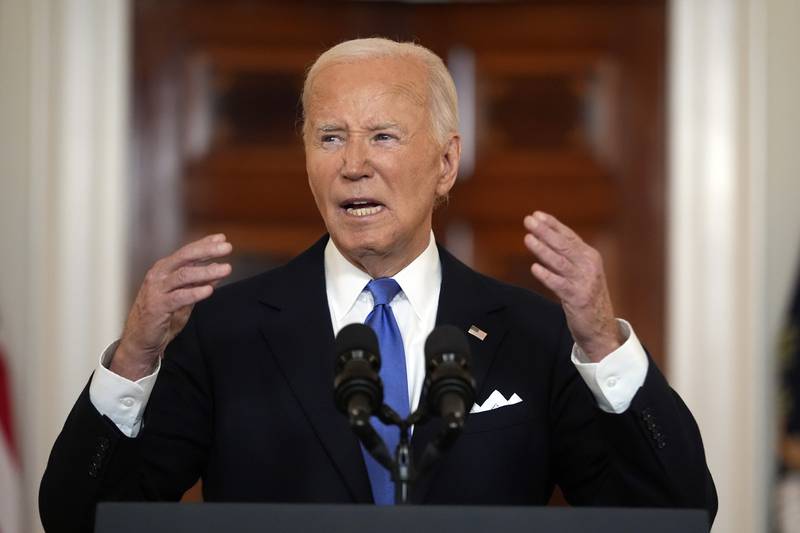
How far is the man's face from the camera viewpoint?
2012mm

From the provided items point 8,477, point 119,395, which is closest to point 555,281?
point 119,395

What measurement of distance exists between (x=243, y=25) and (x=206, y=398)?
7.24ft

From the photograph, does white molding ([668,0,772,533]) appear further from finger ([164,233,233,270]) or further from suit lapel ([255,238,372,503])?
finger ([164,233,233,270])

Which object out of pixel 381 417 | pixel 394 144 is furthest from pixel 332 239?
pixel 381 417

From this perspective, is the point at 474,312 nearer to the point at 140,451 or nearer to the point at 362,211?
the point at 362,211

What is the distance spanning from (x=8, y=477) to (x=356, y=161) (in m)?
1.88

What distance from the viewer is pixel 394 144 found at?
205 cm

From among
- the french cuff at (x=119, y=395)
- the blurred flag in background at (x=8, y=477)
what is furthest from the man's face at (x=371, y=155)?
the blurred flag in background at (x=8, y=477)

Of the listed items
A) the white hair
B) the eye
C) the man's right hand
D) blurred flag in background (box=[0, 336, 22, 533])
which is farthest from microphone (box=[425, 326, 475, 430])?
blurred flag in background (box=[0, 336, 22, 533])

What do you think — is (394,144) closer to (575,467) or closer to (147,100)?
(575,467)

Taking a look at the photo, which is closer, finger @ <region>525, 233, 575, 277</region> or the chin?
finger @ <region>525, 233, 575, 277</region>

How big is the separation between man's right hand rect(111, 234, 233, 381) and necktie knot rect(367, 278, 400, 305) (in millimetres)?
367

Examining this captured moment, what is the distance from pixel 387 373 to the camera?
6.49 feet

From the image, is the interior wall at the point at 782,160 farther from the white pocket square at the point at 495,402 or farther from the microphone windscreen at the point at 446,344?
the microphone windscreen at the point at 446,344
